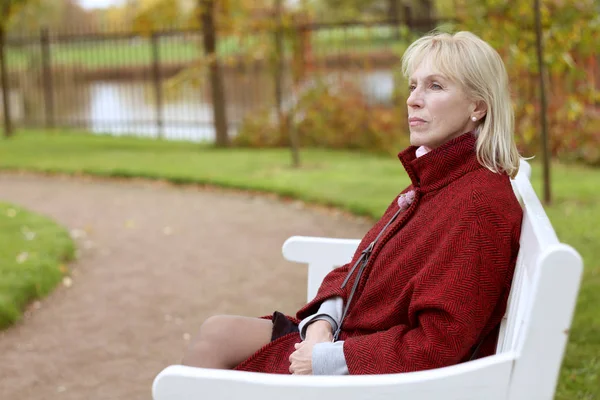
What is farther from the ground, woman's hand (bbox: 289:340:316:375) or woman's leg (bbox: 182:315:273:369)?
woman's hand (bbox: 289:340:316:375)

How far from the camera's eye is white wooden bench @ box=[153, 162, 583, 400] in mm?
1637

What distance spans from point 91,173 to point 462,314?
935 cm

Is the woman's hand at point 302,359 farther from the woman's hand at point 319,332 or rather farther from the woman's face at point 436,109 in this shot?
the woman's face at point 436,109

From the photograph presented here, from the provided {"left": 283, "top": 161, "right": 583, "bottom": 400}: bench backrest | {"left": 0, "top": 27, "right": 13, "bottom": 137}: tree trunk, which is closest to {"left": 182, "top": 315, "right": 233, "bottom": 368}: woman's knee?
{"left": 283, "top": 161, "right": 583, "bottom": 400}: bench backrest

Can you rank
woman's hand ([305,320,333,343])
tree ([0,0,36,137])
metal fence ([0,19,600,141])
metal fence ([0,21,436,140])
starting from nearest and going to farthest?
1. woman's hand ([305,320,333,343])
2. metal fence ([0,19,600,141])
3. metal fence ([0,21,436,140])
4. tree ([0,0,36,137])

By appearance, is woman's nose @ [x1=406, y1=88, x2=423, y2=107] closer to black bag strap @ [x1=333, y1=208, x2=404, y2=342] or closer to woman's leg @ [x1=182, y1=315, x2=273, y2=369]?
black bag strap @ [x1=333, y1=208, x2=404, y2=342]

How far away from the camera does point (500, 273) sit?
204 centimetres

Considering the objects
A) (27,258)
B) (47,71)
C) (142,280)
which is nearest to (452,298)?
(142,280)

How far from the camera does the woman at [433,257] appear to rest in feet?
6.59

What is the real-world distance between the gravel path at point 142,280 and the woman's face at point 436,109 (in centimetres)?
224

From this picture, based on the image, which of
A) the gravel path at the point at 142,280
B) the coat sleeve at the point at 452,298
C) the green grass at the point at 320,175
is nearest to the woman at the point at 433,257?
the coat sleeve at the point at 452,298

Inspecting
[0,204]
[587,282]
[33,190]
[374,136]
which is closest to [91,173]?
[33,190]

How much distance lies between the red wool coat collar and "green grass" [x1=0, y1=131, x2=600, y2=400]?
5.57ft

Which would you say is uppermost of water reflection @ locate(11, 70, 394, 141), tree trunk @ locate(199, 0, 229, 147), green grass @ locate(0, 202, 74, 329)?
tree trunk @ locate(199, 0, 229, 147)
